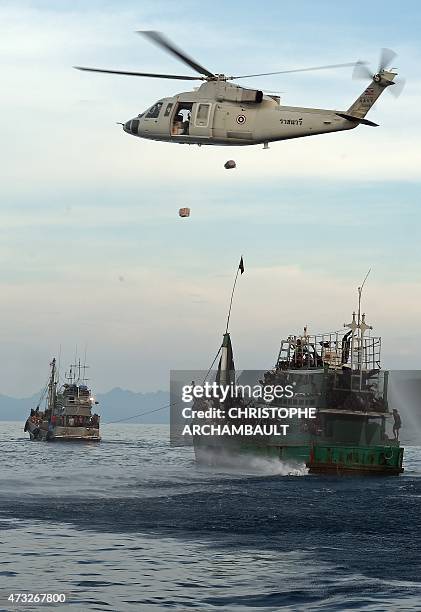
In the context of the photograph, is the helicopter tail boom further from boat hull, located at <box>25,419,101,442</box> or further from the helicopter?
boat hull, located at <box>25,419,101,442</box>

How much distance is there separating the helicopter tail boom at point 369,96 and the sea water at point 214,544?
18671mm

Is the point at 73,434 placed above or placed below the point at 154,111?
below

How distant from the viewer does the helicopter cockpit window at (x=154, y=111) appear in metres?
47.7

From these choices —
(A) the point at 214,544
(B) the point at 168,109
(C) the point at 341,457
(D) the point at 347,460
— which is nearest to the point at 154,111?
(B) the point at 168,109

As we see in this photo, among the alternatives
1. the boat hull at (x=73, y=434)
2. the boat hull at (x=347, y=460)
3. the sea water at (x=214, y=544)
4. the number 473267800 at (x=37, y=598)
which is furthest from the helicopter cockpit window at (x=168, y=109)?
the boat hull at (x=73, y=434)

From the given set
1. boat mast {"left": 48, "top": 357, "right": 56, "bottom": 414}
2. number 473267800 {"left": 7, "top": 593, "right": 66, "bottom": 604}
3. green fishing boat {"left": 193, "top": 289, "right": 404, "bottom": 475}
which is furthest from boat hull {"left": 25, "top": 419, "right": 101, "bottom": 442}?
A: number 473267800 {"left": 7, "top": 593, "right": 66, "bottom": 604}

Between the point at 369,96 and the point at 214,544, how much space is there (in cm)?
2313

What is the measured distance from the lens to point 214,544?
34219mm

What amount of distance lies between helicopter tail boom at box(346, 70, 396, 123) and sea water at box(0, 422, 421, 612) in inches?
735

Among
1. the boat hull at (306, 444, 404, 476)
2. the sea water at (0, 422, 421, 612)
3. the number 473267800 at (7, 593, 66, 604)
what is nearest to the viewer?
the number 473267800 at (7, 593, 66, 604)

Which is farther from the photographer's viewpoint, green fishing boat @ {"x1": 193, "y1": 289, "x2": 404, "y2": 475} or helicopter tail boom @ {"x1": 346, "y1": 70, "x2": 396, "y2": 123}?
green fishing boat @ {"x1": 193, "y1": 289, "x2": 404, "y2": 475}

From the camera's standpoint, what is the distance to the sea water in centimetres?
2577

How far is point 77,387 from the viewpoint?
127 metres

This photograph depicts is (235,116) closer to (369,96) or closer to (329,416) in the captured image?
(369,96)
